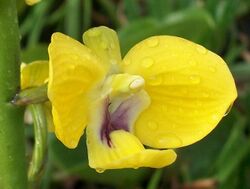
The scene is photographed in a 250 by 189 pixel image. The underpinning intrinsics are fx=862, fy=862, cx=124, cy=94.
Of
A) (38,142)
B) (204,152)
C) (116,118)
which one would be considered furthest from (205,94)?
(204,152)

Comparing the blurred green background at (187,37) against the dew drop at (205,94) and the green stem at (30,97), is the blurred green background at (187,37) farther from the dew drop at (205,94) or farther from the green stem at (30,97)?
the green stem at (30,97)

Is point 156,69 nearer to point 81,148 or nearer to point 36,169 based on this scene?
point 36,169

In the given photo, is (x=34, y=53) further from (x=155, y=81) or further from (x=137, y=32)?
(x=155, y=81)

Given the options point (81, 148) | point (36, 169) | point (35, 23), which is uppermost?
point (36, 169)

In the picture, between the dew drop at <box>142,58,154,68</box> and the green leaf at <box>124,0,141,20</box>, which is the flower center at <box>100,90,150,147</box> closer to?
the dew drop at <box>142,58,154,68</box>

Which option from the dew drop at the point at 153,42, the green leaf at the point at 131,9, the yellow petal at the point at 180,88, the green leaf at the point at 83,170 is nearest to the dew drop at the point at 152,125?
the yellow petal at the point at 180,88

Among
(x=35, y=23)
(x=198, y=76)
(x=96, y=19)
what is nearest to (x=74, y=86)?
(x=198, y=76)
